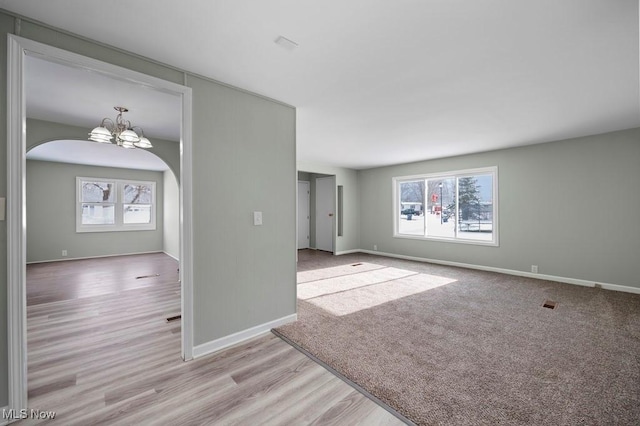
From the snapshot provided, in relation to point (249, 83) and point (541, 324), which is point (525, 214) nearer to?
point (541, 324)

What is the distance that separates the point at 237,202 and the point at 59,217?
7089 mm

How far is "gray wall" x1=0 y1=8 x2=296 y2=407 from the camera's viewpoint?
7.70ft

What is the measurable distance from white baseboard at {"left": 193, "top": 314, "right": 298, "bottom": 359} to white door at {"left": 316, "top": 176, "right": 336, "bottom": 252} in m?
4.81

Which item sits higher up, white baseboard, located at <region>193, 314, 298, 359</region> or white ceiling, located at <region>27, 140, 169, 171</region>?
white ceiling, located at <region>27, 140, 169, 171</region>

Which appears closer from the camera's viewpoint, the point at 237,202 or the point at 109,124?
the point at 237,202

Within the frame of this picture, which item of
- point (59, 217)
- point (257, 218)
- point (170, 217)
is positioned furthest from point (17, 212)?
point (59, 217)

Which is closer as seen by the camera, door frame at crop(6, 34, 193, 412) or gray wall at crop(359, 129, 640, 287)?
door frame at crop(6, 34, 193, 412)

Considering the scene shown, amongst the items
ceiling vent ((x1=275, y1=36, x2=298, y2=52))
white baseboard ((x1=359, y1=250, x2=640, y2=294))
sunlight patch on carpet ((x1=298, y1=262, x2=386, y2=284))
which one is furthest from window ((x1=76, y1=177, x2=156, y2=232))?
ceiling vent ((x1=275, y1=36, x2=298, y2=52))

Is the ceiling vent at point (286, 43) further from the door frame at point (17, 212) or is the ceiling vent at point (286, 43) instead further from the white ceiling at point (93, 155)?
the white ceiling at point (93, 155)

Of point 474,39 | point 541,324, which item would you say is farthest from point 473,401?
point 474,39

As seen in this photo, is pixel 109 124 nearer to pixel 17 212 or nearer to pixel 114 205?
pixel 17 212

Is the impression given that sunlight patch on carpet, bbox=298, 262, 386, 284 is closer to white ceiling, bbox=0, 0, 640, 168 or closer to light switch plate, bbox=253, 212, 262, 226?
light switch plate, bbox=253, 212, 262, 226

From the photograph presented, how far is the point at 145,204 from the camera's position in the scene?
8023mm

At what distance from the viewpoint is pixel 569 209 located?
14.6 ft
